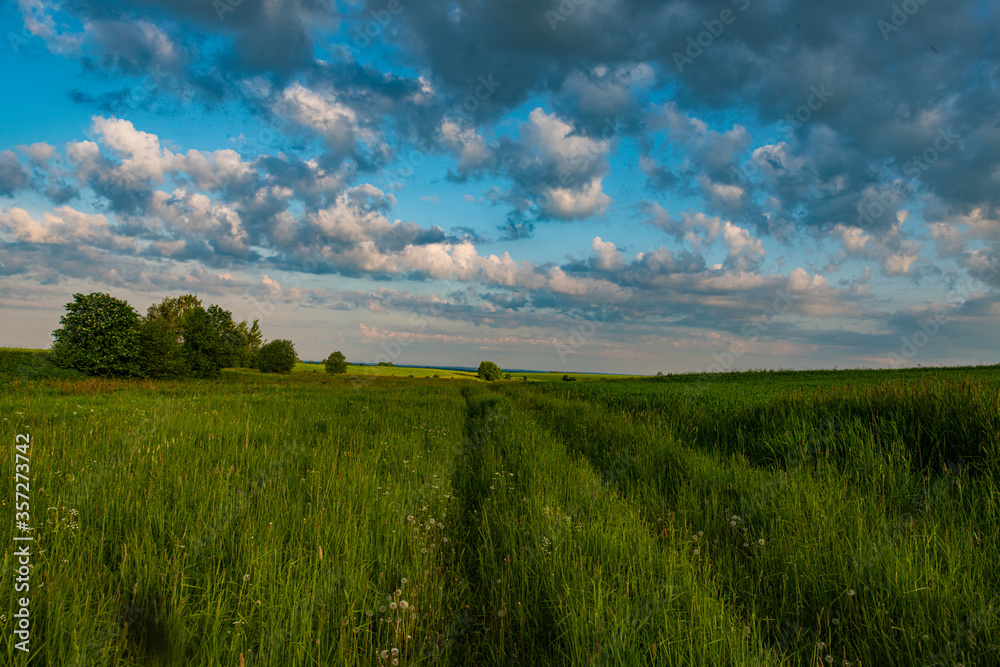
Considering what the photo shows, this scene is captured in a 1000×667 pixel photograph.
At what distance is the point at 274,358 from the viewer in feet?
233

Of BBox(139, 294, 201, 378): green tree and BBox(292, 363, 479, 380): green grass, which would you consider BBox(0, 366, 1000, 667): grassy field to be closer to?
BBox(139, 294, 201, 378): green tree

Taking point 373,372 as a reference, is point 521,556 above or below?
above

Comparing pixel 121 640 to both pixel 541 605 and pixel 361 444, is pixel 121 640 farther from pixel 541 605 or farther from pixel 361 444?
pixel 361 444

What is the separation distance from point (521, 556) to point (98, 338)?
50.4m

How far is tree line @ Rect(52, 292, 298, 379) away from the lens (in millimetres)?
36844

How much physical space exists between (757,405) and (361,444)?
333 inches

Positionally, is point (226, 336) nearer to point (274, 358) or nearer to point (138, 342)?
point (138, 342)

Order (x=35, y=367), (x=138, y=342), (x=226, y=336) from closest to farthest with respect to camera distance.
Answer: (x=35, y=367)
(x=138, y=342)
(x=226, y=336)

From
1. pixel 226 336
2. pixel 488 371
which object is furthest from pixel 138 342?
pixel 488 371

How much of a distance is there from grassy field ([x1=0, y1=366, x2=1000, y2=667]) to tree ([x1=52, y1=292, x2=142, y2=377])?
43342 mm

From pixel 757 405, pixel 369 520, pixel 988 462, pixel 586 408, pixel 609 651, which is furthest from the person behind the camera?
pixel 586 408

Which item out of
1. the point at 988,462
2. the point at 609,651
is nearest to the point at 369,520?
the point at 609,651

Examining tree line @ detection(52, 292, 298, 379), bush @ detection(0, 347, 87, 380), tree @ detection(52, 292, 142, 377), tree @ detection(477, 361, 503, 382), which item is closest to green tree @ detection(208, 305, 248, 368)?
tree line @ detection(52, 292, 298, 379)

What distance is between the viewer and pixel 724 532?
3803 mm
